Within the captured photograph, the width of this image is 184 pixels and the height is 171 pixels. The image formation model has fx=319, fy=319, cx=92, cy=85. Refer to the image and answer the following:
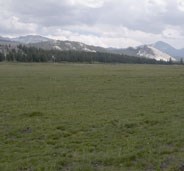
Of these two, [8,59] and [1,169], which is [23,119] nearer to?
[1,169]

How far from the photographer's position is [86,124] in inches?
712

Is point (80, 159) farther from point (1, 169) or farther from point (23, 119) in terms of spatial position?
point (23, 119)

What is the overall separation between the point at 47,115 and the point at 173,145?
10.1 metres

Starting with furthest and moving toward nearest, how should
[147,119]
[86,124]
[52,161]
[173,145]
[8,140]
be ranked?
[147,119]
[86,124]
[8,140]
[173,145]
[52,161]

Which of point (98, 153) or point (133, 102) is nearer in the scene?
point (98, 153)

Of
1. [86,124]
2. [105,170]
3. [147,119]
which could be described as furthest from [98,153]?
[147,119]

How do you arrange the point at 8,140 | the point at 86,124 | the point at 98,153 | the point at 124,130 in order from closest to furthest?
the point at 98,153 < the point at 8,140 < the point at 124,130 < the point at 86,124

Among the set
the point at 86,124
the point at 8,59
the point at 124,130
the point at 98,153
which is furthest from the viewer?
Result: the point at 8,59

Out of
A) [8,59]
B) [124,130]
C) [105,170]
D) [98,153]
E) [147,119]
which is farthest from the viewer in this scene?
[8,59]

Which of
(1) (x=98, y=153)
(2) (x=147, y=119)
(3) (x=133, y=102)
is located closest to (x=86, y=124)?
(2) (x=147, y=119)

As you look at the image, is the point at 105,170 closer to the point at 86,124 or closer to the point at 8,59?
the point at 86,124

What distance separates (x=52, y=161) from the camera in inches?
446

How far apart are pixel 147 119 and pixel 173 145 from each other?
570 centimetres

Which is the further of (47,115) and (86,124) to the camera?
(47,115)
